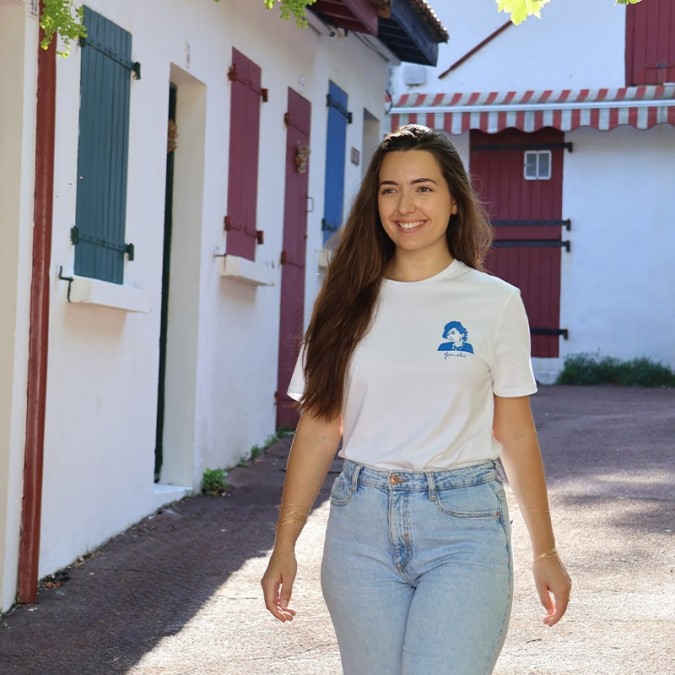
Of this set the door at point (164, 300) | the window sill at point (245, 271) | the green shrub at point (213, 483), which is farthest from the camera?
the window sill at point (245, 271)

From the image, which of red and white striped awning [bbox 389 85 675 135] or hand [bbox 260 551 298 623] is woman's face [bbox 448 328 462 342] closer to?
hand [bbox 260 551 298 623]

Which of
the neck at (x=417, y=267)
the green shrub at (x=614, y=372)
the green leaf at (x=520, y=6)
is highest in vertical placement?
the green leaf at (x=520, y=6)

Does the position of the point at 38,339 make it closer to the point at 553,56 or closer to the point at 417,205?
the point at 417,205

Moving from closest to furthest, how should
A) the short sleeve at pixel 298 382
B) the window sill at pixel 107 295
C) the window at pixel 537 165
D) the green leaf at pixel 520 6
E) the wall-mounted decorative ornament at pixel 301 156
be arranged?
the short sleeve at pixel 298 382
the green leaf at pixel 520 6
the window sill at pixel 107 295
the wall-mounted decorative ornament at pixel 301 156
the window at pixel 537 165

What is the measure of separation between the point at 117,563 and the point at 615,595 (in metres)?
2.35

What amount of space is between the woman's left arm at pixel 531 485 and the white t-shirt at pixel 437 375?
0.10ft

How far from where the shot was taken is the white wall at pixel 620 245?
1711 cm

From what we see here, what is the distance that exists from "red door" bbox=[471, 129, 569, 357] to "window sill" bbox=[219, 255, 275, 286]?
327 inches

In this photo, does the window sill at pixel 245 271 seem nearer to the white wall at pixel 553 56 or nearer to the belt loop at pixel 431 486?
the belt loop at pixel 431 486

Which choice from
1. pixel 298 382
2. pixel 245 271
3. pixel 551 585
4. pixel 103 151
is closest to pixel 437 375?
pixel 298 382

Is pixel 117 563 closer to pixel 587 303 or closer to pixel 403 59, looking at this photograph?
pixel 403 59

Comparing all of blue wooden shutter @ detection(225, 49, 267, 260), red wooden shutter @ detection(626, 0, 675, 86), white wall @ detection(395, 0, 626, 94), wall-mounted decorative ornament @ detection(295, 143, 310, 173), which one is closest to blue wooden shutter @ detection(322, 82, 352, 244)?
wall-mounted decorative ornament @ detection(295, 143, 310, 173)

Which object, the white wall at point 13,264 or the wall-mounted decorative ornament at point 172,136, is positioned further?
the wall-mounted decorative ornament at point 172,136

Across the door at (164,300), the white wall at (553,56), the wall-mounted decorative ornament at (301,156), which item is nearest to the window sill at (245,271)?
the door at (164,300)
